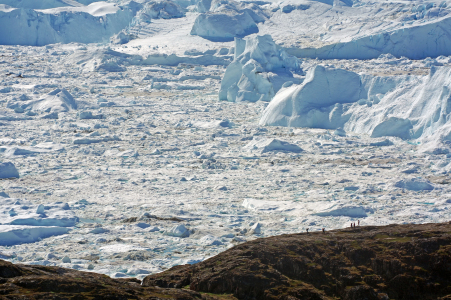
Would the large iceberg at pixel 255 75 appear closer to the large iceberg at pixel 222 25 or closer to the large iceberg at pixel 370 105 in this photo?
the large iceberg at pixel 370 105

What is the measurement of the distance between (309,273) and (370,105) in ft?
41.6

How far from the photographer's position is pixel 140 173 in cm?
1203

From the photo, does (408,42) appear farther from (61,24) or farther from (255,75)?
(61,24)

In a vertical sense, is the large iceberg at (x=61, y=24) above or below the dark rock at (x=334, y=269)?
above

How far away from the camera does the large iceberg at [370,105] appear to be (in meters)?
14.9

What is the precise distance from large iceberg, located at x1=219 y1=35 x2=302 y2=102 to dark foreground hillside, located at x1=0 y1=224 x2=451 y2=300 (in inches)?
663

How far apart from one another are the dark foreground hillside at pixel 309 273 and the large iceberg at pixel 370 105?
947 centimetres

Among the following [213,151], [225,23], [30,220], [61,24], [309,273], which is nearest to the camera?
[309,273]

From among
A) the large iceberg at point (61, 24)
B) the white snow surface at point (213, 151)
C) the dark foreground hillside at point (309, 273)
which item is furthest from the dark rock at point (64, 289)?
the large iceberg at point (61, 24)

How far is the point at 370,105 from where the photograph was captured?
1677 centimetres

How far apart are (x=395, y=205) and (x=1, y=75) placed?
25.9 meters

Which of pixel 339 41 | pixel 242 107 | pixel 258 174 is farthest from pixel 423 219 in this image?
pixel 339 41

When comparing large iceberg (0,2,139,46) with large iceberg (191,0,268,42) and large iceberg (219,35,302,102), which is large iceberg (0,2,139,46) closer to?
large iceberg (191,0,268,42)

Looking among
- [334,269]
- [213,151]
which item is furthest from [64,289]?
[213,151]
